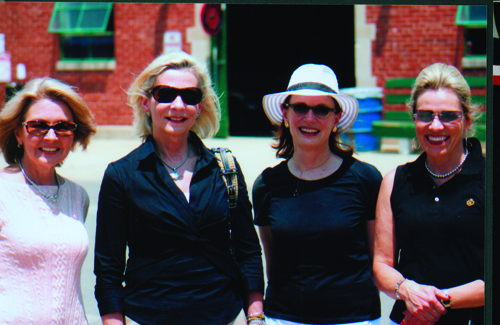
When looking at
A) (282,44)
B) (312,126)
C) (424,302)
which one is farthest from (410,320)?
(282,44)

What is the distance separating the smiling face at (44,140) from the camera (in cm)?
234

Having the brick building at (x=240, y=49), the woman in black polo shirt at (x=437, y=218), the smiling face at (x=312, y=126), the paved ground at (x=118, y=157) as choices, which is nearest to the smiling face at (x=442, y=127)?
the woman in black polo shirt at (x=437, y=218)

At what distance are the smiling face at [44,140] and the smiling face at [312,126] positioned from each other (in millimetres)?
1002

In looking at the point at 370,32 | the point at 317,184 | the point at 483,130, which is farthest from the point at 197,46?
the point at 317,184

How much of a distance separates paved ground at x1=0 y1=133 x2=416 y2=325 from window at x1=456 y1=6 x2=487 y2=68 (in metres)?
0.82

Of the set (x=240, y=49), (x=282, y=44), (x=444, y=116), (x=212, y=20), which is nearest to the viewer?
(x=444, y=116)

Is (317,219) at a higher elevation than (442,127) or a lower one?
lower

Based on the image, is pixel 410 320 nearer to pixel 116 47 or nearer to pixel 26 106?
pixel 26 106

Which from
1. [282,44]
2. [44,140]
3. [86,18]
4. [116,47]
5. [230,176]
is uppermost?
[86,18]

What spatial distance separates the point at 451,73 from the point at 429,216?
61cm

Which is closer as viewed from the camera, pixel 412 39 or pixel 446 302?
pixel 446 302

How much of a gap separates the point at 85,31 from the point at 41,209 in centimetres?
971

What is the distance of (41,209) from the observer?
2.29m

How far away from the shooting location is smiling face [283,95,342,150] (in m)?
2.53
